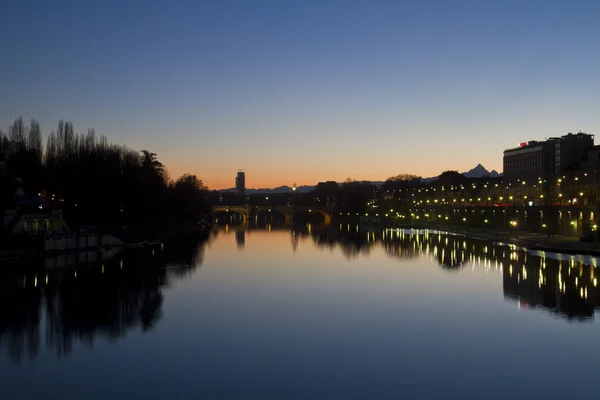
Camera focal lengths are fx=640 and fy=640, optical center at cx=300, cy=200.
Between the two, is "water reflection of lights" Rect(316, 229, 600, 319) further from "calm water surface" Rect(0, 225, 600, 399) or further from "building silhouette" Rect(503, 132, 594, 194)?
"building silhouette" Rect(503, 132, 594, 194)

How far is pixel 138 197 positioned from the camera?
51.7 m

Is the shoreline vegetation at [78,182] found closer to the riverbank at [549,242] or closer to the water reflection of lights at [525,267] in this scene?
the water reflection of lights at [525,267]

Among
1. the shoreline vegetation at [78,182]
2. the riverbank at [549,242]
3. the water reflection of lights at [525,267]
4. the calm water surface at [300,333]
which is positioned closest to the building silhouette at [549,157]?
the riverbank at [549,242]

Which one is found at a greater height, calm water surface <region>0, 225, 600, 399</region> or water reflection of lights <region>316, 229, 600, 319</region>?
water reflection of lights <region>316, 229, 600, 319</region>

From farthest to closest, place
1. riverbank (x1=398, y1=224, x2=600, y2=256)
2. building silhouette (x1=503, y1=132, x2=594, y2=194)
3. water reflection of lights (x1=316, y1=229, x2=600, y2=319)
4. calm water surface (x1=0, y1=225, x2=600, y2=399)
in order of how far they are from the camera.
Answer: building silhouette (x1=503, y1=132, x2=594, y2=194) < riverbank (x1=398, y1=224, x2=600, y2=256) < water reflection of lights (x1=316, y1=229, x2=600, y2=319) < calm water surface (x1=0, y1=225, x2=600, y2=399)

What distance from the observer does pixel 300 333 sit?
1853 centimetres

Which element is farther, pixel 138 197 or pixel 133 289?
pixel 138 197

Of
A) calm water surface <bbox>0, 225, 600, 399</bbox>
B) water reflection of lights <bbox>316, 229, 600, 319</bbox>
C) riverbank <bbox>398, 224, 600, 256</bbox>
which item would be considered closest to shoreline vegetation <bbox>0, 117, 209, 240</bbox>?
calm water surface <bbox>0, 225, 600, 399</bbox>

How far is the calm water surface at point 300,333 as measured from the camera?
1354 centimetres

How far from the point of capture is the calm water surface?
13.5 m

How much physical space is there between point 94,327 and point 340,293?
10.8 m

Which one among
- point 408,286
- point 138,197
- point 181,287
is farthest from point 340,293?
point 138,197

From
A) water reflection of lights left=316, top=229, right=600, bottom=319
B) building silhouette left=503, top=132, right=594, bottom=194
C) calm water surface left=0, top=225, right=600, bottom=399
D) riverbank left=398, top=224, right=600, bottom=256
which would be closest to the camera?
calm water surface left=0, top=225, right=600, bottom=399

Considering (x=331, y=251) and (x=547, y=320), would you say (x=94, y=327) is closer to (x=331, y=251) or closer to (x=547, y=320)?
(x=547, y=320)
